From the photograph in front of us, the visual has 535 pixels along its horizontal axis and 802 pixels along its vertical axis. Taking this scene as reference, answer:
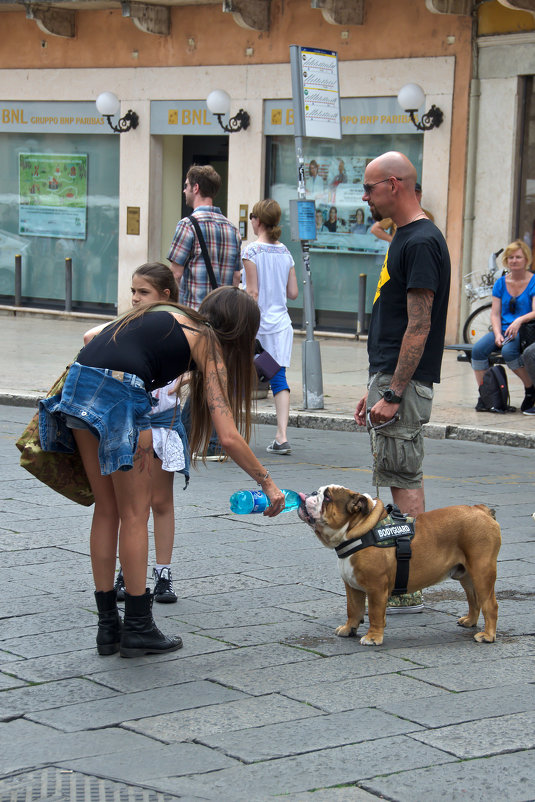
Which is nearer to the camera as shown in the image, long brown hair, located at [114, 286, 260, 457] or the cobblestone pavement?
the cobblestone pavement

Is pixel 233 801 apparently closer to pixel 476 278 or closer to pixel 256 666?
pixel 256 666

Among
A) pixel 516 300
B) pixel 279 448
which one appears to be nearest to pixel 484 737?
pixel 279 448

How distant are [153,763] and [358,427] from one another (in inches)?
299

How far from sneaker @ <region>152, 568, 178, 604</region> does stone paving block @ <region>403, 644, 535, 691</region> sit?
131 cm

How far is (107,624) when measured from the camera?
4.80 metres

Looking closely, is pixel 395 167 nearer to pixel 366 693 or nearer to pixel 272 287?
pixel 366 693

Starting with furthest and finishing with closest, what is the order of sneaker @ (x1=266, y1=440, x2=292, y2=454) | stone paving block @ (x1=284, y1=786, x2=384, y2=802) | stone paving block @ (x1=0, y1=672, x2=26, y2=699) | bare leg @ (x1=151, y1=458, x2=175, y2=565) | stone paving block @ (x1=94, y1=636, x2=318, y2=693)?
sneaker @ (x1=266, y1=440, x2=292, y2=454)
bare leg @ (x1=151, y1=458, x2=175, y2=565)
stone paving block @ (x1=94, y1=636, x2=318, y2=693)
stone paving block @ (x1=0, y1=672, x2=26, y2=699)
stone paving block @ (x1=284, y1=786, x2=384, y2=802)

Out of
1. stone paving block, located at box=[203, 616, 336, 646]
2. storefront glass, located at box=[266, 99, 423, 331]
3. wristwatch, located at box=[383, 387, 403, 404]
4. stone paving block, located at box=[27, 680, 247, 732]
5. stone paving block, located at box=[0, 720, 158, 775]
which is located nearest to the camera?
stone paving block, located at box=[0, 720, 158, 775]

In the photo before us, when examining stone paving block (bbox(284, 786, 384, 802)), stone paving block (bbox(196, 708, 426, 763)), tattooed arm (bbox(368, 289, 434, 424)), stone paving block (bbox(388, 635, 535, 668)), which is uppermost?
tattooed arm (bbox(368, 289, 434, 424))

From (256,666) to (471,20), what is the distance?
13.8 meters

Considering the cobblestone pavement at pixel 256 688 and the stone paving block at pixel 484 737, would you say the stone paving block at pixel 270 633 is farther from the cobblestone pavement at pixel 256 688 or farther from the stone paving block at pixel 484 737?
the stone paving block at pixel 484 737

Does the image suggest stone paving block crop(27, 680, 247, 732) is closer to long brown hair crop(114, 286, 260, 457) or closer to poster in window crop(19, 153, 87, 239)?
long brown hair crop(114, 286, 260, 457)

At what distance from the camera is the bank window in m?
18.1

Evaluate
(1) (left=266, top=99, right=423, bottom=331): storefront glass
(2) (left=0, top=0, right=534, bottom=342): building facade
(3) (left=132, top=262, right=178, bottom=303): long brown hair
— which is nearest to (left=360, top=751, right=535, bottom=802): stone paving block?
(3) (left=132, top=262, right=178, bottom=303): long brown hair
